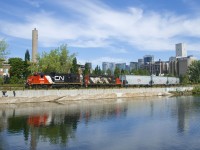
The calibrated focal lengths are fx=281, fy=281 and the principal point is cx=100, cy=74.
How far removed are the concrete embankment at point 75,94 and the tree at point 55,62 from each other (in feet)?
71.0

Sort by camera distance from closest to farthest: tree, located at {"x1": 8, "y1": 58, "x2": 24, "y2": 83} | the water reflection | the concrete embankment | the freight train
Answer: the water reflection
the concrete embankment
the freight train
tree, located at {"x1": 8, "y1": 58, "x2": 24, "y2": 83}

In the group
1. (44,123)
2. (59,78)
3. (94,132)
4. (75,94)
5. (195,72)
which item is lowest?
(94,132)

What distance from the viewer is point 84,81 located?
269 feet

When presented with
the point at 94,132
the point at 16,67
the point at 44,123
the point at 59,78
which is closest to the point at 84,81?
the point at 59,78

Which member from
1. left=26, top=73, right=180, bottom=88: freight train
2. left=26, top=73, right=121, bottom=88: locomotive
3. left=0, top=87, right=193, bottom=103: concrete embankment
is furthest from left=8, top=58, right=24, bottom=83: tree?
left=0, top=87, right=193, bottom=103: concrete embankment

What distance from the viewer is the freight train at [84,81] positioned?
70062 millimetres

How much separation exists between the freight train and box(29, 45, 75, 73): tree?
13421 millimetres

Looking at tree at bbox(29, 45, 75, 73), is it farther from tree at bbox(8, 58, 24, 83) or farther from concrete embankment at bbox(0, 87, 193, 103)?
concrete embankment at bbox(0, 87, 193, 103)

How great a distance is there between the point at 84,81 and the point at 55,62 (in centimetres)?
1563

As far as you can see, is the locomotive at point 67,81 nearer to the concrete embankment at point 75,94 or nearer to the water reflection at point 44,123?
the concrete embankment at point 75,94

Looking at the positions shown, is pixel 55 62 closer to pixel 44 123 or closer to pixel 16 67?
pixel 16 67

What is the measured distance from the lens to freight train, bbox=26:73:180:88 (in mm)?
70062

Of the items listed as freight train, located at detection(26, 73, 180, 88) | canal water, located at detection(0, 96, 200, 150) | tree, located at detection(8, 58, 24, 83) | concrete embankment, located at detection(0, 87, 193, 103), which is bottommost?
canal water, located at detection(0, 96, 200, 150)

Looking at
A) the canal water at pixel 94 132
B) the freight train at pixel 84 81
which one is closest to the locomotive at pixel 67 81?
the freight train at pixel 84 81
